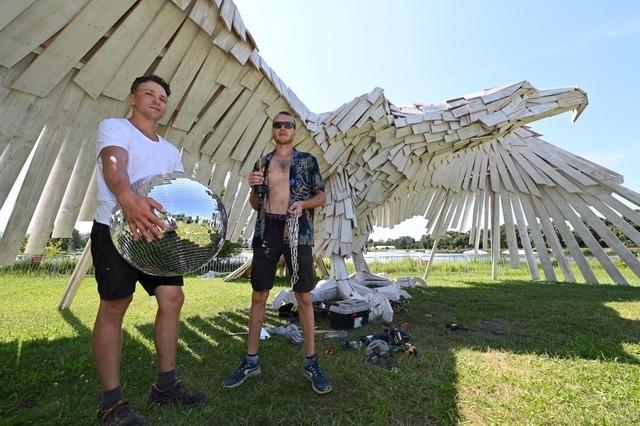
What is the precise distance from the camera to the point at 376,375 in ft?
7.28

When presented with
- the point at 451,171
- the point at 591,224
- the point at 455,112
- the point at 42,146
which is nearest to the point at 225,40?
the point at 42,146

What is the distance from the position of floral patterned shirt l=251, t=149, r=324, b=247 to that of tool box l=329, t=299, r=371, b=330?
1585 millimetres

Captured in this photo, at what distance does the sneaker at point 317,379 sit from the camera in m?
1.95

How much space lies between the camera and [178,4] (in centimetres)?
215

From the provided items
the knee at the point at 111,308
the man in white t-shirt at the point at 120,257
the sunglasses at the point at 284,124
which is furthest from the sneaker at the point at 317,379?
the sunglasses at the point at 284,124

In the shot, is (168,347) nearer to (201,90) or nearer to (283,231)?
(283,231)

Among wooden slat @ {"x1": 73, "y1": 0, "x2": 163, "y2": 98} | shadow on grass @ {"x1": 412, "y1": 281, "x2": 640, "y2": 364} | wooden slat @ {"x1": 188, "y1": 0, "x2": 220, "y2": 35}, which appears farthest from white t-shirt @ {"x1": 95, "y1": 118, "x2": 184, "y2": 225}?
shadow on grass @ {"x1": 412, "y1": 281, "x2": 640, "y2": 364}

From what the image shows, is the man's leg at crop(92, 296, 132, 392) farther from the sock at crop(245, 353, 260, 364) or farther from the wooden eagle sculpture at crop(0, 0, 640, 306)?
the wooden eagle sculpture at crop(0, 0, 640, 306)

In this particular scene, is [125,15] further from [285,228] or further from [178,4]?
[285,228]

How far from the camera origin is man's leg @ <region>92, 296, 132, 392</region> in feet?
5.16

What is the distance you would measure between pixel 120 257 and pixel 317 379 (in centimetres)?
123

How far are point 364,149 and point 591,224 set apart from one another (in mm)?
5850

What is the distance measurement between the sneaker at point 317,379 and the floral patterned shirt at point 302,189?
0.73 m

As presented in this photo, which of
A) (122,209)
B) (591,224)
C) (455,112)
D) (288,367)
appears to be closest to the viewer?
(122,209)
